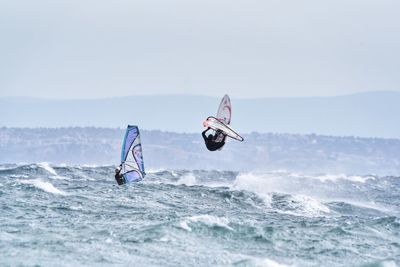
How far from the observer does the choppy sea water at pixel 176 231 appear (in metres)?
29.7

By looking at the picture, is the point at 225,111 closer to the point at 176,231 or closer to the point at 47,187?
the point at 176,231

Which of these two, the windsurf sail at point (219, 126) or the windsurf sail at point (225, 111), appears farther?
the windsurf sail at point (225, 111)

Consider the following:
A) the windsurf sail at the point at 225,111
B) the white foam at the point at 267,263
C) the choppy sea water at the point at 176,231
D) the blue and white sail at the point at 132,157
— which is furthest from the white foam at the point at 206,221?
the white foam at the point at 267,263

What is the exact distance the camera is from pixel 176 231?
34906 mm

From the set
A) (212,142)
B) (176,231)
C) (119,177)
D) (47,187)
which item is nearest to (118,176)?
Result: (119,177)

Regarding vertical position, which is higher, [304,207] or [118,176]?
[118,176]

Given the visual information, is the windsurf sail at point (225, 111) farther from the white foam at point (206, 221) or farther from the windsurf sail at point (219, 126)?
the white foam at point (206, 221)

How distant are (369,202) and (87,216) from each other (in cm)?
3831

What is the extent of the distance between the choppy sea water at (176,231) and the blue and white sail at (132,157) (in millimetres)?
2205

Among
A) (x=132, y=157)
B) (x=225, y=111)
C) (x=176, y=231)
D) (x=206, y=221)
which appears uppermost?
(x=225, y=111)

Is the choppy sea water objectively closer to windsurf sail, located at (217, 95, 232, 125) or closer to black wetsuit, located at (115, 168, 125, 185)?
black wetsuit, located at (115, 168, 125, 185)

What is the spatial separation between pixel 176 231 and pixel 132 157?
523cm

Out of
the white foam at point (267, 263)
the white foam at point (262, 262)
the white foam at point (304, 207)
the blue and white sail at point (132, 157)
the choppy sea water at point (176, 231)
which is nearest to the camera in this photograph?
the white foam at point (262, 262)

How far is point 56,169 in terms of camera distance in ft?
265
